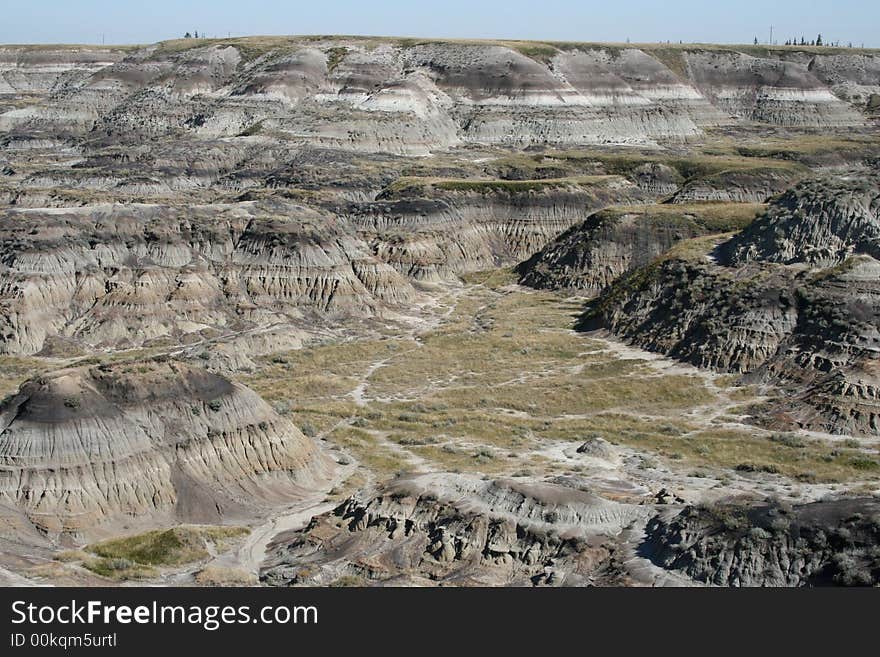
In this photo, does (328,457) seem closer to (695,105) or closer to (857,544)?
(857,544)

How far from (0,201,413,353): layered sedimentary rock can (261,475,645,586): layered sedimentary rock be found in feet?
137

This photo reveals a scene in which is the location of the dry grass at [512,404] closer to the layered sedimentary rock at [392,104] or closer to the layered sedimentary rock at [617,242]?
the layered sedimentary rock at [617,242]

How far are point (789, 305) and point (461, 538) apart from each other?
3928 centimetres

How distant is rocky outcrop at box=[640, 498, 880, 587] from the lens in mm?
33344

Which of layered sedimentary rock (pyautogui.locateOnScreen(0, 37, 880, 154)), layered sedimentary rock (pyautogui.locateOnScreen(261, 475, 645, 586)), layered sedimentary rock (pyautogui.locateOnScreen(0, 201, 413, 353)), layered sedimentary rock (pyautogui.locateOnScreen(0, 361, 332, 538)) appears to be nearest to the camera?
layered sedimentary rock (pyautogui.locateOnScreen(261, 475, 645, 586))

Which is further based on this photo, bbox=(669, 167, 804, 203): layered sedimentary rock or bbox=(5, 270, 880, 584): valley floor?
bbox=(669, 167, 804, 203): layered sedimentary rock

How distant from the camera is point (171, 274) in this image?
272ft

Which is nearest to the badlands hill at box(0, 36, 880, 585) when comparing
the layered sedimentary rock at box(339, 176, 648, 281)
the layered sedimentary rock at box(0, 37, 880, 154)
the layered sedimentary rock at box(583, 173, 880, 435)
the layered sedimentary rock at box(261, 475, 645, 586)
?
the layered sedimentary rock at box(261, 475, 645, 586)

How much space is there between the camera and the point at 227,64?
199250 millimetres

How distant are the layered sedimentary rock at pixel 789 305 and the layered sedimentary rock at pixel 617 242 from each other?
30.8ft

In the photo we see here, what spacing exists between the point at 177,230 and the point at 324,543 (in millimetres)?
52686

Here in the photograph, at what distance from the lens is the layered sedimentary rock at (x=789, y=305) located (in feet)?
199

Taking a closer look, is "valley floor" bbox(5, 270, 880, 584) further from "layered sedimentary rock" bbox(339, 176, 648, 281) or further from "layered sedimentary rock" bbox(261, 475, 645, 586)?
"layered sedimentary rock" bbox(339, 176, 648, 281)

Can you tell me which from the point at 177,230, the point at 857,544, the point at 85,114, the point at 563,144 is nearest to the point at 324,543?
the point at 857,544
